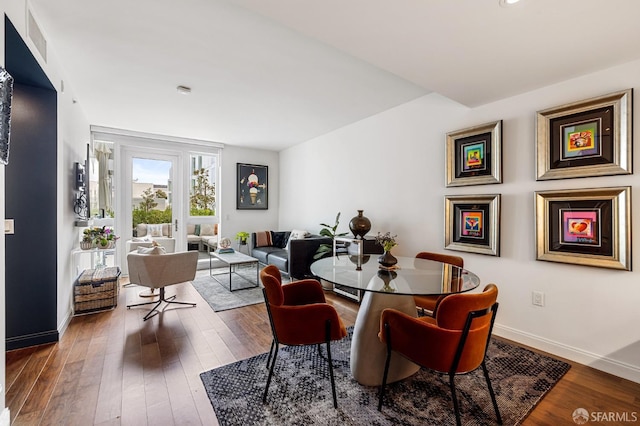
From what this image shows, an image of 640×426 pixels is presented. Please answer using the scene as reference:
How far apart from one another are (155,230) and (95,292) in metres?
2.31

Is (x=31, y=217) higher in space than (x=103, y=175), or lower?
lower

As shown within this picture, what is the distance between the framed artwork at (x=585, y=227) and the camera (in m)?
2.17

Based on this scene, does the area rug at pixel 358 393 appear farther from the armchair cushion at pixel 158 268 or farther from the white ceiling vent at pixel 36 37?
the white ceiling vent at pixel 36 37

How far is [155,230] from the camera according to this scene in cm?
557

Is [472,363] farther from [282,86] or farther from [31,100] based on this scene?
[31,100]

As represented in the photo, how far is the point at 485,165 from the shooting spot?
115 inches

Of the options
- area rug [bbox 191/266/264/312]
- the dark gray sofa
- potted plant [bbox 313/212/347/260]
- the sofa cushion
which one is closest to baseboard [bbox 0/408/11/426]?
area rug [bbox 191/266/264/312]

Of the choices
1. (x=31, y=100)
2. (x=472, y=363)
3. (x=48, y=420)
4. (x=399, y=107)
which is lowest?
(x=48, y=420)

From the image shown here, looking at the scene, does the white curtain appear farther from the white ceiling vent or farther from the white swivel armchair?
the white ceiling vent

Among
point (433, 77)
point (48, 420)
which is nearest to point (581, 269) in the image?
point (433, 77)

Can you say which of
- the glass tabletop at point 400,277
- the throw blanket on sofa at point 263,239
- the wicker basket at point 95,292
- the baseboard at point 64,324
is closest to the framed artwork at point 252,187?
the throw blanket on sofa at point 263,239

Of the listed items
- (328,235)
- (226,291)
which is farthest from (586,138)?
(226,291)

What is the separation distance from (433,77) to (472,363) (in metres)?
2.10

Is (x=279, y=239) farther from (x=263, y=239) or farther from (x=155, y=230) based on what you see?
(x=155, y=230)
